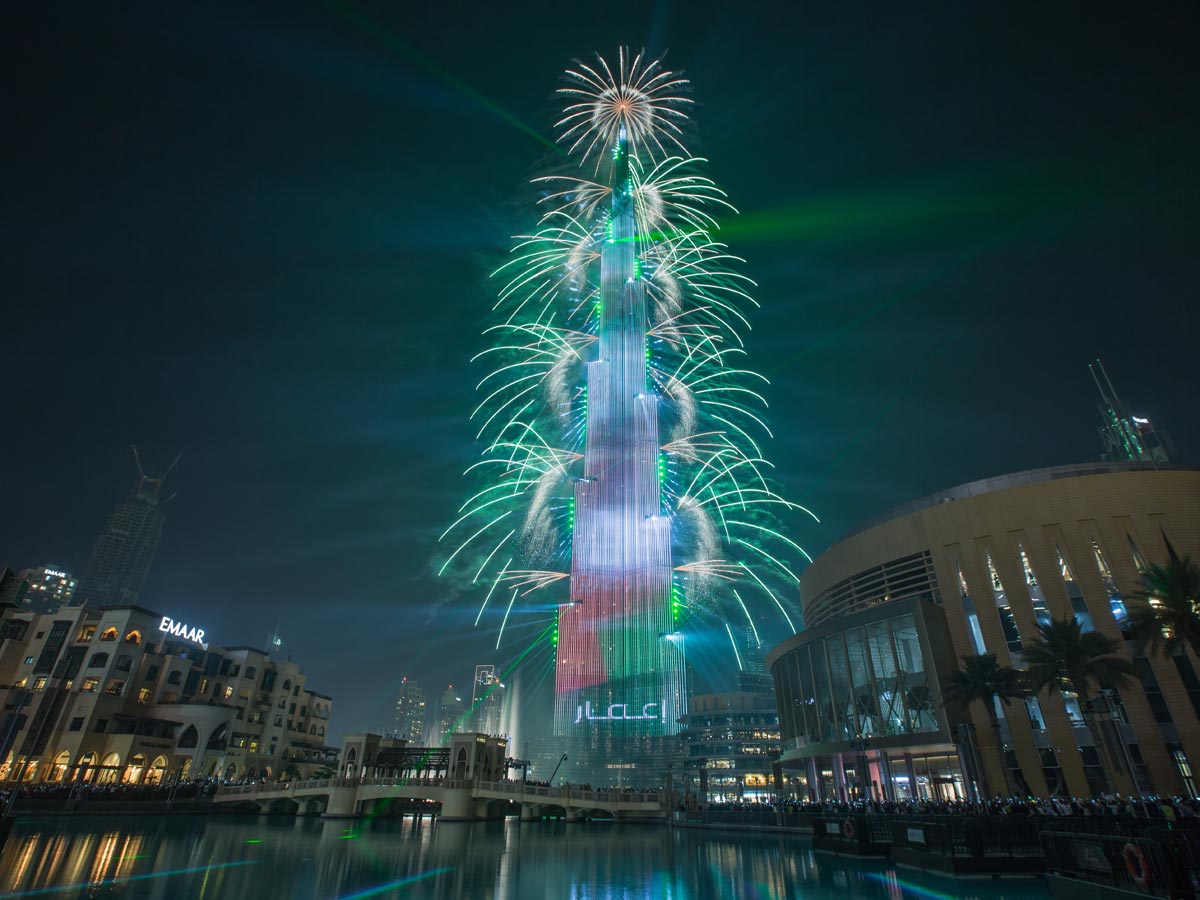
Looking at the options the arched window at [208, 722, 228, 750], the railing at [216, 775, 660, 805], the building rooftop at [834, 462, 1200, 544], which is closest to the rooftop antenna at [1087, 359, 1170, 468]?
the building rooftop at [834, 462, 1200, 544]

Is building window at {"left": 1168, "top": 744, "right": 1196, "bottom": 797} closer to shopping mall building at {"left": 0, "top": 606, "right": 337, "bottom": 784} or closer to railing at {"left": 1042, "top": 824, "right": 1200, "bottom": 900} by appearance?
railing at {"left": 1042, "top": 824, "right": 1200, "bottom": 900}

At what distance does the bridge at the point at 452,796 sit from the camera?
189ft

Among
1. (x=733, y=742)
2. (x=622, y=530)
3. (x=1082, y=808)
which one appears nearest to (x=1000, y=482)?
(x=1082, y=808)

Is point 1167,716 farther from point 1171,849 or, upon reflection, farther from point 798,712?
point 1171,849

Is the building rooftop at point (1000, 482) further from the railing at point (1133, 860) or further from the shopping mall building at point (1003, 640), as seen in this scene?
the railing at point (1133, 860)

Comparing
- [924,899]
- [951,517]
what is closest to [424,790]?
[924,899]

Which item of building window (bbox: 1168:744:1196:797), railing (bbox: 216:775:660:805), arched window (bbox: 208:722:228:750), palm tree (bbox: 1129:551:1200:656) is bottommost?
railing (bbox: 216:775:660:805)

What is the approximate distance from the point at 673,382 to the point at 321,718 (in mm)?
85684

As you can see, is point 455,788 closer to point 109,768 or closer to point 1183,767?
point 109,768

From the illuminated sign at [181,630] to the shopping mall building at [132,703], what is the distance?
0.14 m

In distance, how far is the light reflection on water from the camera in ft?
62.1

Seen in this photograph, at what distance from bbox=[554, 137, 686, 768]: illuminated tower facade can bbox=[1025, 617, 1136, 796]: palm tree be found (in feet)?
174

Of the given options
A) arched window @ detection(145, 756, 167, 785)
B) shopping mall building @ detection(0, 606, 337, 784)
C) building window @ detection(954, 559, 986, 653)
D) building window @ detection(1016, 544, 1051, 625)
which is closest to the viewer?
building window @ detection(1016, 544, 1051, 625)

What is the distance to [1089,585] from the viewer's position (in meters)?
49.6
